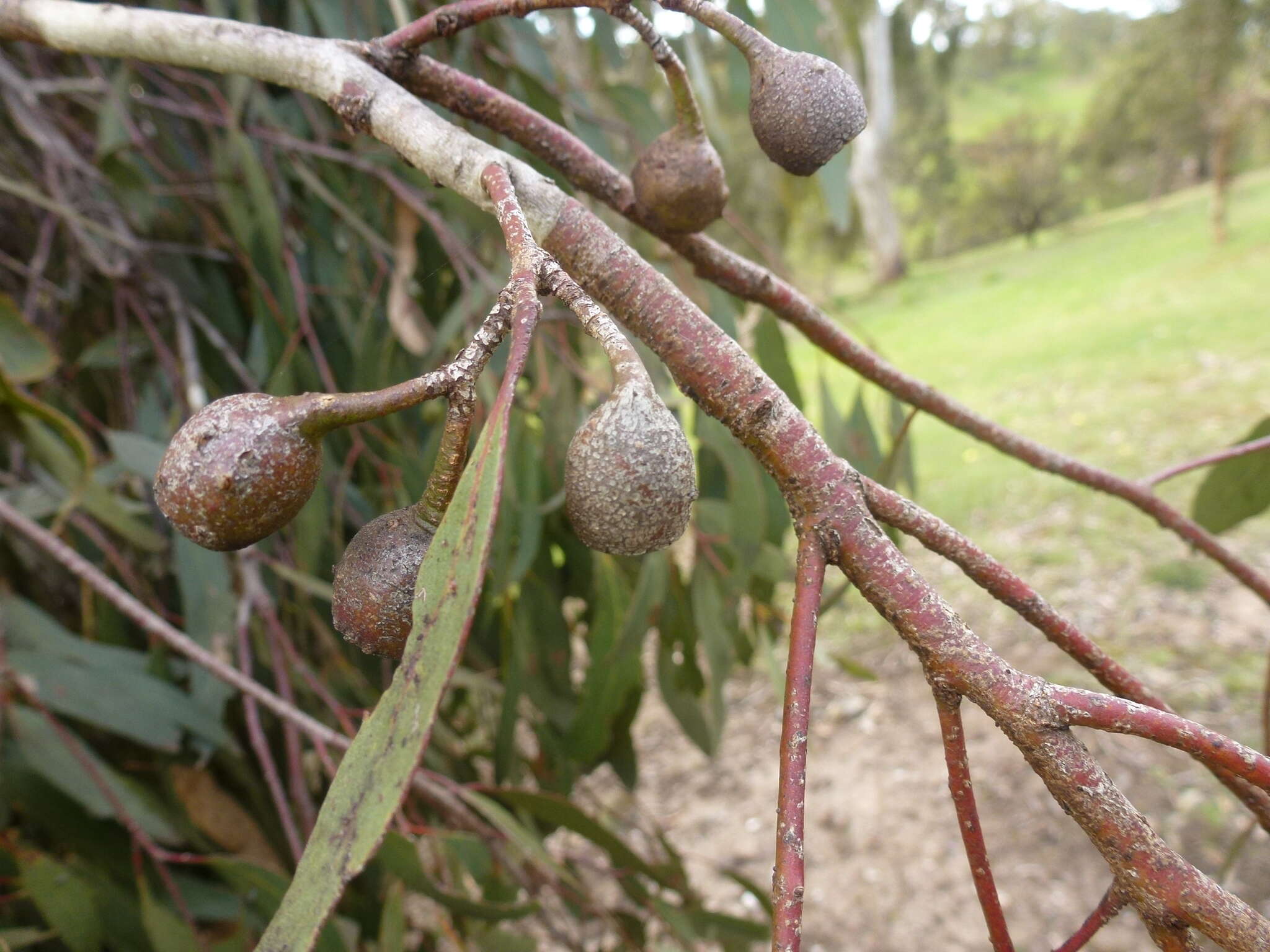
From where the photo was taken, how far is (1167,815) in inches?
90.4

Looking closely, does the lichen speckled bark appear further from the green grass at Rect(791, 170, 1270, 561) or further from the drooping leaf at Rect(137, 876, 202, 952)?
the drooping leaf at Rect(137, 876, 202, 952)

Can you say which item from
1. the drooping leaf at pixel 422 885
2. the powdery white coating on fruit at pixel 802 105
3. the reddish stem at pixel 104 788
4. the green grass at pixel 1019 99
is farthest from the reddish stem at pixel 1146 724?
the green grass at pixel 1019 99

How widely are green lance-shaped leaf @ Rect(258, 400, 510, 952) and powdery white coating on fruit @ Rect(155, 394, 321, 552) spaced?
78 millimetres

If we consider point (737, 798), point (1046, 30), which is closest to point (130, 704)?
point (737, 798)

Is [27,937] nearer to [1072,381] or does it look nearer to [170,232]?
[170,232]

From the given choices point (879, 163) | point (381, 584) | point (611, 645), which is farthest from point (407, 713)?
point (879, 163)

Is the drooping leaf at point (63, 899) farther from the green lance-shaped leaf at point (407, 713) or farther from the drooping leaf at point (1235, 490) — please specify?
the drooping leaf at point (1235, 490)

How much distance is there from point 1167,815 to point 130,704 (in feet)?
7.55

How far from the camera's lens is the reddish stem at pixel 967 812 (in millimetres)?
386

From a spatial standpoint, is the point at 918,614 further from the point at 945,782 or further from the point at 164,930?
the point at 945,782

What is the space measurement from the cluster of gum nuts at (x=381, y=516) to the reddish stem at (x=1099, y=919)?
241 millimetres

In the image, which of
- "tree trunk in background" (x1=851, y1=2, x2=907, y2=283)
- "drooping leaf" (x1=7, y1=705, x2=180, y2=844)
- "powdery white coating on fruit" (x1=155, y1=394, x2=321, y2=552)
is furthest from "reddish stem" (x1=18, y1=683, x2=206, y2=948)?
"tree trunk in background" (x1=851, y1=2, x2=907, y2=283)

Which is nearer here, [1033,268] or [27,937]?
[27,937]

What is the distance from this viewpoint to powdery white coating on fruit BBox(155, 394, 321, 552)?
38 cm
